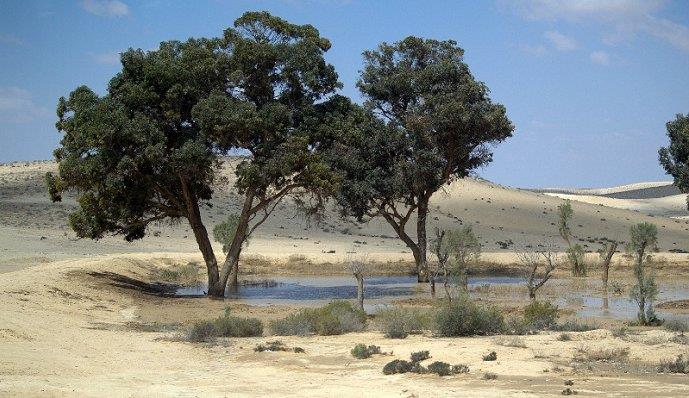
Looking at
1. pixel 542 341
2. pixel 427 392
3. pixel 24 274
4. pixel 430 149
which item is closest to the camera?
pixel 427 392

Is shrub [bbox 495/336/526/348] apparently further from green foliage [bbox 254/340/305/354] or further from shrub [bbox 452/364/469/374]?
green foliage [bbox 254/340/305/354]

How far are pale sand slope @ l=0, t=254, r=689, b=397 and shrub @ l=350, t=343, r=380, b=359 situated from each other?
21 cm

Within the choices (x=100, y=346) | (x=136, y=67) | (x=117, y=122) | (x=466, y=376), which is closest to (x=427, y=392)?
(x=466, y=376)

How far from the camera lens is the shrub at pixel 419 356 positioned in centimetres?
1702

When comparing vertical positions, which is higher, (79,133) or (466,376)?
(79,133)

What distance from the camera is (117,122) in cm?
3281

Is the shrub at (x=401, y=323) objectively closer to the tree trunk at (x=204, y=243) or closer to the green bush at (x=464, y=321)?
the green bush at (x=464, y=321)

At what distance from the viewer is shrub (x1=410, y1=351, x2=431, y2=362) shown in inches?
670

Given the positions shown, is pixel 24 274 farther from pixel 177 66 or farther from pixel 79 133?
A: pixel 177 66

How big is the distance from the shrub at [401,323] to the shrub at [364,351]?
252 cm

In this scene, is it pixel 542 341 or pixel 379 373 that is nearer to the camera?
pixel 379 373

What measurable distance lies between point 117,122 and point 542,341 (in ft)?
66.3

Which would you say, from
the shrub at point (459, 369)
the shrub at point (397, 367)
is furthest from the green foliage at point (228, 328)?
the shrub at point (459, 369)

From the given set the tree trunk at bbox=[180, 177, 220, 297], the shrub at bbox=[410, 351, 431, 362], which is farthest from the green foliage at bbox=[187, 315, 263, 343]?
the tree trunk at bbox=[180, 177, 220, 297]
